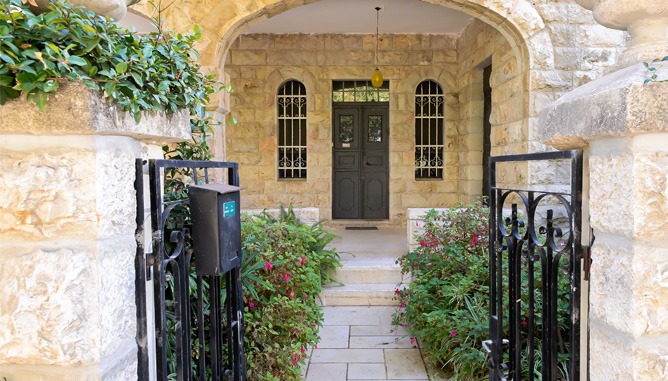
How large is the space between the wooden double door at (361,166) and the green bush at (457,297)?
12.5ft

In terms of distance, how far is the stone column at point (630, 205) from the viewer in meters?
1.12

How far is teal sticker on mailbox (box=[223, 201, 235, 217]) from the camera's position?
1718mm

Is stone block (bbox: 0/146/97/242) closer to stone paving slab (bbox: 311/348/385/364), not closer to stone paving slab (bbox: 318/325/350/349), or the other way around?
stone paving slab (bbox: 311/348/385/364)

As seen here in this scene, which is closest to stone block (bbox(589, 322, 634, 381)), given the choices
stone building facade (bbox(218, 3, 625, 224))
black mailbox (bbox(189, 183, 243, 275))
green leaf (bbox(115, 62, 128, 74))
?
black mailbox (bbox(189, 183, 243, 275))

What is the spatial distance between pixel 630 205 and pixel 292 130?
709cm

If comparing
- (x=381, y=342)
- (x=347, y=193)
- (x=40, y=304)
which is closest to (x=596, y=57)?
(x=381, y=342)

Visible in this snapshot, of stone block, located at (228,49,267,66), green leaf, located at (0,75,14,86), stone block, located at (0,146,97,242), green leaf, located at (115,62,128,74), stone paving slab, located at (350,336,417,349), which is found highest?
stone block, located at (228,49,267,66)

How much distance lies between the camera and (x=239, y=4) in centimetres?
484

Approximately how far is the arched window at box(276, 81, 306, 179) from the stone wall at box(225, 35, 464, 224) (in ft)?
0.52

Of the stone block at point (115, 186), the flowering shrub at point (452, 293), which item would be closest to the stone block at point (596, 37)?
the flowering shrub at point (452, 293)

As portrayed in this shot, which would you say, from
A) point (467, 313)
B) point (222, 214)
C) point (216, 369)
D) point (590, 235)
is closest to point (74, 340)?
point (222, 214)

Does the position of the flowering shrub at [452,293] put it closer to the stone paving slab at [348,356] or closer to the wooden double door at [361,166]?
the stone paving slab at [348,356]

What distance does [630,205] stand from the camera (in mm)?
1134

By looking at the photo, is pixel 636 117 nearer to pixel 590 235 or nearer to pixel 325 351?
pixel 590 235
